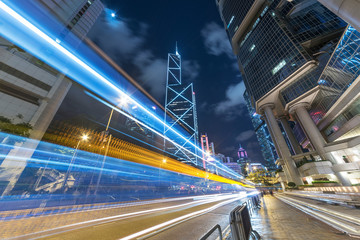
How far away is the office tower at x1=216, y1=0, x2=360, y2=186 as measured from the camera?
26266 mm

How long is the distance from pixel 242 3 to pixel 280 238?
286 ft

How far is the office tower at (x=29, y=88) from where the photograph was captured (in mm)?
20594

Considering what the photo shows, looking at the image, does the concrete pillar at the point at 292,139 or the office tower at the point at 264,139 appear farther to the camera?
the office tower at the point at 264,139

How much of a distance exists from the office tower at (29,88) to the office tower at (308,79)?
160ft

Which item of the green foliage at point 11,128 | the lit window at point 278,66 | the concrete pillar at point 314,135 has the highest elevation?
the lit window at point 278,66

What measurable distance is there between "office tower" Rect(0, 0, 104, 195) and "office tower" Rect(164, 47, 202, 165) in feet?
161

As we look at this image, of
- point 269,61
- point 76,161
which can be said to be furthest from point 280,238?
point 269,61

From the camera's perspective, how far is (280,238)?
3.73 m

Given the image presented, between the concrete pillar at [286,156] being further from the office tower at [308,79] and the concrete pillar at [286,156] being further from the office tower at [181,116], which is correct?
the office tower at [181,116]

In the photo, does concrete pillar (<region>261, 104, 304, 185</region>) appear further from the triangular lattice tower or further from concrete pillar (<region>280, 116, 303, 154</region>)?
the triangular lattice tower

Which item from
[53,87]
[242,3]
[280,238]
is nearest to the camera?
[280,238]

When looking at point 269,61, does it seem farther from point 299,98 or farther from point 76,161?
point 76,161

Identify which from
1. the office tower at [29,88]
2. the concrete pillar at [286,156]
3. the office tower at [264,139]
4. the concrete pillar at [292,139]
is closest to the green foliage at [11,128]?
the office tower at [29,88]

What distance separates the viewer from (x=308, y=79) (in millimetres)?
37531
